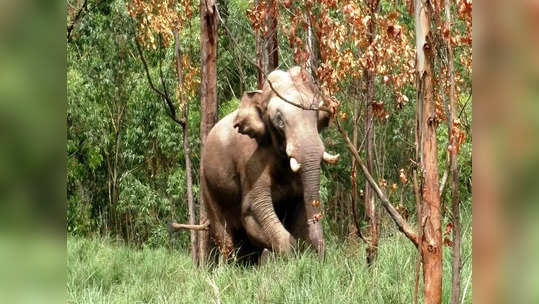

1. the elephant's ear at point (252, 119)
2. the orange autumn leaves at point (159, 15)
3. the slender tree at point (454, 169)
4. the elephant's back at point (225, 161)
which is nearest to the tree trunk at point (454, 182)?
the slender tree at point (454, 169)

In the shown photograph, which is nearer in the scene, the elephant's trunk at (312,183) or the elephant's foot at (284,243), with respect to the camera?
the elephant's trunk at (312,183)

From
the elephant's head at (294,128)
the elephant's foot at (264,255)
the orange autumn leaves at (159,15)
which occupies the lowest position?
the elephant's foot at (264,255)

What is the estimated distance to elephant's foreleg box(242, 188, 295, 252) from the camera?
7.91 m

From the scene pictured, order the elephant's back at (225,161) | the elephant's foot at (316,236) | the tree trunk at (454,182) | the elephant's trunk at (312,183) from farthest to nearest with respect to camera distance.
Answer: the elephant's back at (225,161) → the elephant's foot at (316,236) → the elephant's trunk at (312,183) → the tree trunk at (454,182)

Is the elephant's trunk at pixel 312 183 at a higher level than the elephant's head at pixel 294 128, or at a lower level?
lower

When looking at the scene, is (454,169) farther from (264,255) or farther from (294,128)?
(264,255)

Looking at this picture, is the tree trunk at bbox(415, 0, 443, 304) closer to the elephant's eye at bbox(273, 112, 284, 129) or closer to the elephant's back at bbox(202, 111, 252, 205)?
the elephant's eye at bbox(273, 112, 284, 129)

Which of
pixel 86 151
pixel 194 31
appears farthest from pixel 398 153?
pixel 86 151

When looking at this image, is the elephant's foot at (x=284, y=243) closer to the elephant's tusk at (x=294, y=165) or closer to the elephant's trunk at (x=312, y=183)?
the elephant's trunk at (x=312, y=183)

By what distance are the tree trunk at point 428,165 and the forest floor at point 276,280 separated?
6.58ft

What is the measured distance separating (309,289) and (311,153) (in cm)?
228

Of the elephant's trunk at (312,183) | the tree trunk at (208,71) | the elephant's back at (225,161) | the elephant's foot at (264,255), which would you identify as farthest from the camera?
the tree trunk at (208,71)

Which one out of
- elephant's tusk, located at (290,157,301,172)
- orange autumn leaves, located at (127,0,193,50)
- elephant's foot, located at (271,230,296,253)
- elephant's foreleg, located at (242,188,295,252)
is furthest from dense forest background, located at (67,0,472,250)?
elephant's tusk, located at (290,157,301,172)

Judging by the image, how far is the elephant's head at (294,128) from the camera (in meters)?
7.48
